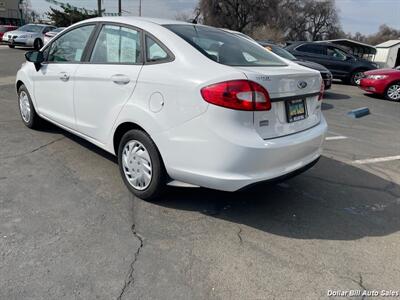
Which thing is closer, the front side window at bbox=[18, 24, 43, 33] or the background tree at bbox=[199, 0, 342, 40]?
the front side window at bbox=[18, 24, 43, 33]

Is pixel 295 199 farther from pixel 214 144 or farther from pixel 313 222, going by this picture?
pixel 214 144

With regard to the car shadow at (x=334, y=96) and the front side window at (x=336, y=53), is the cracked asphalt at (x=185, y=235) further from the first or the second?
the front side window at (x=336, y=53)

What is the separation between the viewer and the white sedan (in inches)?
108

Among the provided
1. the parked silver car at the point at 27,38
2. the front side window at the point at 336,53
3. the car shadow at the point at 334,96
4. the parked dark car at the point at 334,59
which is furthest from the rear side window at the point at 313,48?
the parked silver car at the point at 27,38

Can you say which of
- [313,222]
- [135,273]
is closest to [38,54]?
[135,273]

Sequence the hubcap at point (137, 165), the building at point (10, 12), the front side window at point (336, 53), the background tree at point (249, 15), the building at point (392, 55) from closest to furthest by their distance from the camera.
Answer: the hubcap at point (137, 165) → the front side window at point (336, 53) → the building at point (392, 55) → the background tree at point (249, 15) → the building at point (10, 12)

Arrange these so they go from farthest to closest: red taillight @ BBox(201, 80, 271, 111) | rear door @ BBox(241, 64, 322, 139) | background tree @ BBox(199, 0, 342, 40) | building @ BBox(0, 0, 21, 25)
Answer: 1. building @ BBox(0, 0, 21, 25)
2. background tree @ BBox(199, 0, 342, 40)
3. rear door @ BBox(241, 64, 322, 139)
4. red taillight @ BBox(201, 80, 271, 111)

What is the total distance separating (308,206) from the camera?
3590 mm

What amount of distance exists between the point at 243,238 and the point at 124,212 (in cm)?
109

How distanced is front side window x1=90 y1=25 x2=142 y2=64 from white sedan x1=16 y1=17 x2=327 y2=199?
0.04ft

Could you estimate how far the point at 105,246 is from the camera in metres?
2.75

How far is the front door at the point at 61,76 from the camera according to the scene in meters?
4.04

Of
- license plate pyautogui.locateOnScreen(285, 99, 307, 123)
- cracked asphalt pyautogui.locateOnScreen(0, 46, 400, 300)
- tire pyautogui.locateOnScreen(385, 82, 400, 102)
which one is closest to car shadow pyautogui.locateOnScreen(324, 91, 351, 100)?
tire pyautogui.locateOnScreen(385, 82, 400, 102)

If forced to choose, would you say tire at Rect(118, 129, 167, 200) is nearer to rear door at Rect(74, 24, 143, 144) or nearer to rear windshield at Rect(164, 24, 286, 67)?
rear door at Rect(74, 24, 143, 144)
